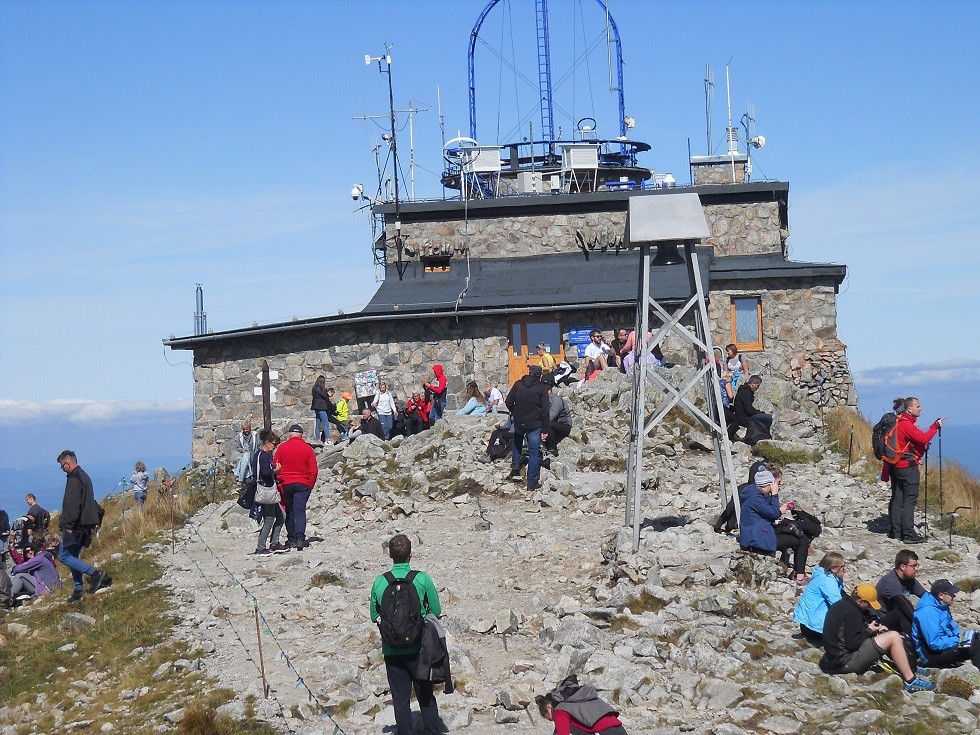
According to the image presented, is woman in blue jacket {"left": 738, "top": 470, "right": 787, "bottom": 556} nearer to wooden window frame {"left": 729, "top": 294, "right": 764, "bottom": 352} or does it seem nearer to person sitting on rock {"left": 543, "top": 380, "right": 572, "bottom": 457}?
person sitting on rock {"left": 543, "top": 380, "right": 572, "bottom": 457}

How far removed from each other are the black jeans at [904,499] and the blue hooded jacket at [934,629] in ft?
13.8

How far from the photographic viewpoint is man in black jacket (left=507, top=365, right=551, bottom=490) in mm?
17938

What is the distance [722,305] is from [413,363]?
23.8ft

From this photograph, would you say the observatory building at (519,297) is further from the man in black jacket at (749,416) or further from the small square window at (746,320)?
the man in black jacket at (749,416)

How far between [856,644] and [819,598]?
2.61ft

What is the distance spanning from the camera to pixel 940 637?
10.6 m

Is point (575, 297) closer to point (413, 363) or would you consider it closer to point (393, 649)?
point (413, 363)

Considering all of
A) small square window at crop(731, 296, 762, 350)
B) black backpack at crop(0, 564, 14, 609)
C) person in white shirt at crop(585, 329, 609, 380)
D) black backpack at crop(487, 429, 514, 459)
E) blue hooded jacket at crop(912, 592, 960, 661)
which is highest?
small square window at crop(731, 296, 762, 350)

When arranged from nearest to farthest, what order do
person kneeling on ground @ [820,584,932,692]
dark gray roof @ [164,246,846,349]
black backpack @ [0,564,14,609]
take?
1. person kneeling on ground @ [820,584,932,692]
2. black backpack @ [0,564,14,609]
3. dark gray roof @ [164,246,846,349]

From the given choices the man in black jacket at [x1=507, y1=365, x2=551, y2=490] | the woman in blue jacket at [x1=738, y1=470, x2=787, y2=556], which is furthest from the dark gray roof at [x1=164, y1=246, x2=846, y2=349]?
the woman in blue jacket at [x1=738, y1=470, x2=787, y2=556]

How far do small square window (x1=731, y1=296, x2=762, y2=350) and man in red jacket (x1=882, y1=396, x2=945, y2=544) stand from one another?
1206cm

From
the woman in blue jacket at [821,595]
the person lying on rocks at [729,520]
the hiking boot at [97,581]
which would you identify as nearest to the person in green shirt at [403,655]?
the woman in blue jacket at [821,595]

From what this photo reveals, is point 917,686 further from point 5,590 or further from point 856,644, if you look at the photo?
point 5,590

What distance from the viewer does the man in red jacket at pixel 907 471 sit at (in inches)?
569
